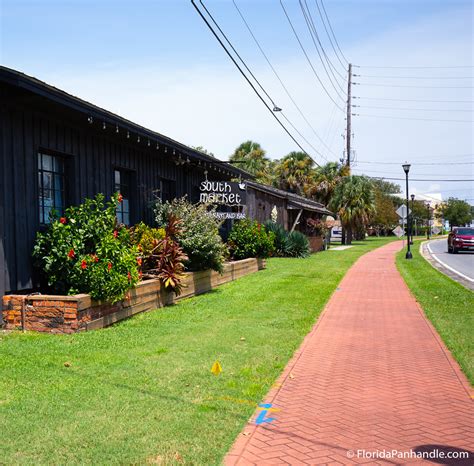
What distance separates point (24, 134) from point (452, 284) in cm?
1240

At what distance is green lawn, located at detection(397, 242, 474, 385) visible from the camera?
24.4 feet

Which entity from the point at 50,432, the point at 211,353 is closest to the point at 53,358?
the point at 211,353

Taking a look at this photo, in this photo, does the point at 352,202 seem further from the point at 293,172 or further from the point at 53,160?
the point at 53,160

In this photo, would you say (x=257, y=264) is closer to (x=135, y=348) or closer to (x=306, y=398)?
(x=135, y=348)

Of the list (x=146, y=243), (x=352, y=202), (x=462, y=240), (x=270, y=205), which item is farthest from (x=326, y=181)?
(x=146, y=243)

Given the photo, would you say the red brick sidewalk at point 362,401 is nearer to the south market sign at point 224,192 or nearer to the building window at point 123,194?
the building window at point 123,194

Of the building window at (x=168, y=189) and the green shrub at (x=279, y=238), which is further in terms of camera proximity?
the green shrub at (x=279, y=238)

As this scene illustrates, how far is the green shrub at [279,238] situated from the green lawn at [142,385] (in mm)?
14929

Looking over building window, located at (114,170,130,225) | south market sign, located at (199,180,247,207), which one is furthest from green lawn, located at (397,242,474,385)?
building window, located at (114,170,130,225)

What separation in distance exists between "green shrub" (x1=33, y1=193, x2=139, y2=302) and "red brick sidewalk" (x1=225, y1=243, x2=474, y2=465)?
3.09 meters

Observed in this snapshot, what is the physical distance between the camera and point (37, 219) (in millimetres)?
Result: 9312

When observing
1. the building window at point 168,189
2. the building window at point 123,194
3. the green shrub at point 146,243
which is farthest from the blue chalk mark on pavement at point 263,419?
the building window at point 168,189

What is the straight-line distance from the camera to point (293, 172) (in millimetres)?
49250

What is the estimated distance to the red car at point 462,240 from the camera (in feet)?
111
